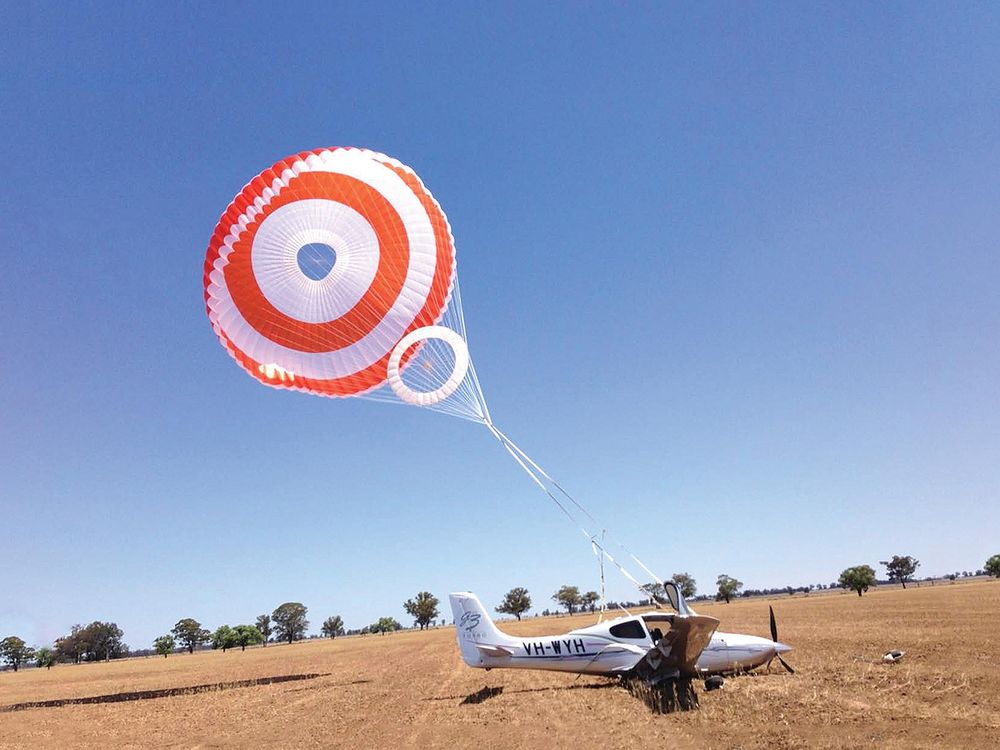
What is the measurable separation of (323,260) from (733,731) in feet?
49.1

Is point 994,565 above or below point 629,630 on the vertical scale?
below

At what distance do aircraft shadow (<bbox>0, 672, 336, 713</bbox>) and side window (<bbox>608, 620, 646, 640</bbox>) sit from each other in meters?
18.4

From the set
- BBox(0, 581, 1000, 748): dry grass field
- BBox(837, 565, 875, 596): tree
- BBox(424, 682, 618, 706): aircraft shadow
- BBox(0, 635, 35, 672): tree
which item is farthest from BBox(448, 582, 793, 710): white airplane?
BBox(0, 635, 35, 672): tree

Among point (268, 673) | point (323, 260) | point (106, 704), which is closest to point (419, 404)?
point (323, 260)

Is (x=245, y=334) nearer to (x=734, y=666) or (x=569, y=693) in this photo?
(x=569, y=693)

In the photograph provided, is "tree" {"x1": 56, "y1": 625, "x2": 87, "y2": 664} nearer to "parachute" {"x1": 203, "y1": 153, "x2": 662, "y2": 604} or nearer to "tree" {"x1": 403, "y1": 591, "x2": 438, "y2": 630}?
"tree" {"x1": 403, "y1": 591, "x2": 438, "y2": 630}

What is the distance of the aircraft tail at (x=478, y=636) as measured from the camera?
17031 mm

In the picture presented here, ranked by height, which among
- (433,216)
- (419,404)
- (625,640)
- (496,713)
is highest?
(433,216)

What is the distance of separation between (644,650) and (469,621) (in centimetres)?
523

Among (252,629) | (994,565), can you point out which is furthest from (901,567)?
(252,629)

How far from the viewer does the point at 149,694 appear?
86.0ft

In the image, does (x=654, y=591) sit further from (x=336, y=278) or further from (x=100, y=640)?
(x=100, y=640)

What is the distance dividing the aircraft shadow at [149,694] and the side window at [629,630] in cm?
1840

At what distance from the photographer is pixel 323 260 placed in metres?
17.4
